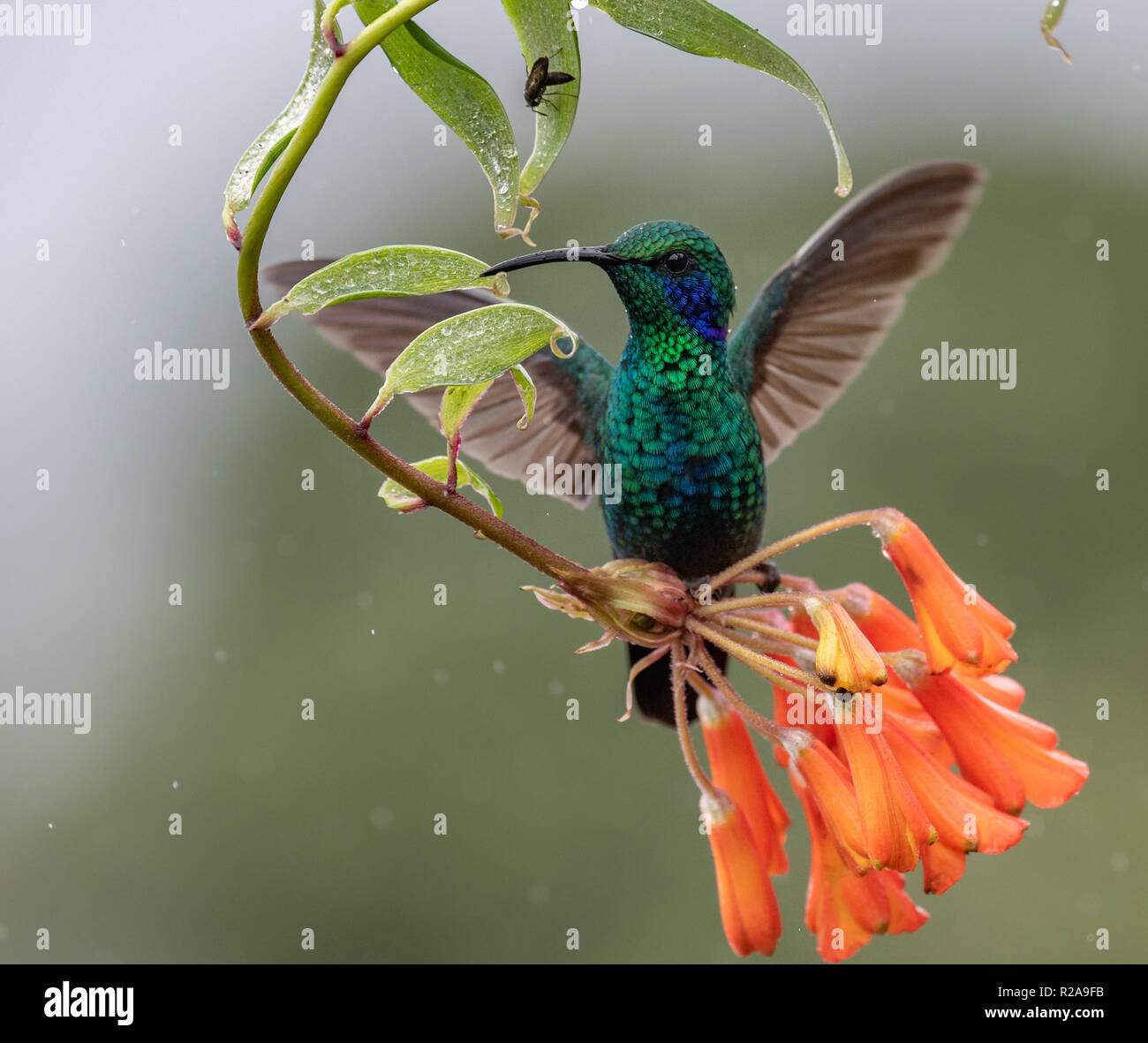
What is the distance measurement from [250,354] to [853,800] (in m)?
3.15

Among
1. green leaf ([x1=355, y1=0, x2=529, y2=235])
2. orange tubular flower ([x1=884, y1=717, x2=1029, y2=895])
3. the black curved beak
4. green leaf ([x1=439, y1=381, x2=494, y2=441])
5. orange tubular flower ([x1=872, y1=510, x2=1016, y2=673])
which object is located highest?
green leaf ([x1=355, y1=0, x2=529, y2=235])

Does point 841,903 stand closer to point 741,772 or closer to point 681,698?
point 741,772

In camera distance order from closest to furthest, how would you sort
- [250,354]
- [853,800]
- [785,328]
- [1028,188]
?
[853,800]
[785,328]
[250,354]
[1028,188]

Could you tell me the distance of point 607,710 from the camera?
4.04 metres

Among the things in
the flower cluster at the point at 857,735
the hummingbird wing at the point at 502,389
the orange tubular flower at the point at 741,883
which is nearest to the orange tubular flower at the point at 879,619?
the flower cluster at the point at 857,735

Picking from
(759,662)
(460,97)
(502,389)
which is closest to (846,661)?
(759,662)

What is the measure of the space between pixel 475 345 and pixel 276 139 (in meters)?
0.20

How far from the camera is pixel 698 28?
86 cm

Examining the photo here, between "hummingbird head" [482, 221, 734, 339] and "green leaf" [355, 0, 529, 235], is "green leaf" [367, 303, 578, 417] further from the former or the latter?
"hummingbird head" [482, 221, 734, 339]

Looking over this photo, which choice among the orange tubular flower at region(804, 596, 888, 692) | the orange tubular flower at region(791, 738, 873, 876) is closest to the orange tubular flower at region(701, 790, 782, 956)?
the orange tubular flower at region(791, 738, 873, 876)

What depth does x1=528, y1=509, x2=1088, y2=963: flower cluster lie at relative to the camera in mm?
Answer: 1024

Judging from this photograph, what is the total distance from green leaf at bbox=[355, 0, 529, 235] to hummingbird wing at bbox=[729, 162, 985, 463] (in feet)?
1.90

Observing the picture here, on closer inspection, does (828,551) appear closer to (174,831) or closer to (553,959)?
(553,959)

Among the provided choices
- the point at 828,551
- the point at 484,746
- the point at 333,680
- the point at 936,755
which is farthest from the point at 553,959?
the point at 936,755
